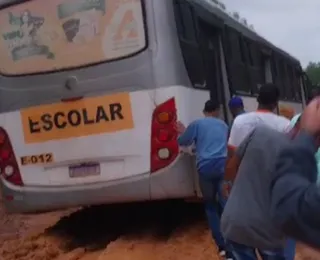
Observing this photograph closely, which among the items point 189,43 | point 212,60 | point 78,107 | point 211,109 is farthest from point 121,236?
point 212,60

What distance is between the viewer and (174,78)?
7.75 metres

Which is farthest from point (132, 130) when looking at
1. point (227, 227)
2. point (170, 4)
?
point (227, 227)

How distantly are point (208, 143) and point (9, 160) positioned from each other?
2.47m

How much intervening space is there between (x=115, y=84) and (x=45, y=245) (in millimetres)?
2079

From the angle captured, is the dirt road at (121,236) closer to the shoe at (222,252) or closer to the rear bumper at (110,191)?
the shoe at (222,252)

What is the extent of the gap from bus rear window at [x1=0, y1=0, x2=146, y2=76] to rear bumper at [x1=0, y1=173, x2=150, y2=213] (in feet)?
4.47

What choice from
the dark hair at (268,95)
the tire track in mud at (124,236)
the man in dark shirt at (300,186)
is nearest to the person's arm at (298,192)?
the man in dark shirt at (300,186)

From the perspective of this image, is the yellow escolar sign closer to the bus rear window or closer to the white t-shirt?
the bus rear window

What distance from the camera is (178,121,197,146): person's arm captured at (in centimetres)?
734

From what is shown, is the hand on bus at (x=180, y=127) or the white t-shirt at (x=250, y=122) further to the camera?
the hand on bus at (x=180, y=127)

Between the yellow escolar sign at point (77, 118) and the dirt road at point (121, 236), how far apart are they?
50.9 inches

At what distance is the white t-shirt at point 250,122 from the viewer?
18.6 ft

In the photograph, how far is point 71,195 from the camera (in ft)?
26.9

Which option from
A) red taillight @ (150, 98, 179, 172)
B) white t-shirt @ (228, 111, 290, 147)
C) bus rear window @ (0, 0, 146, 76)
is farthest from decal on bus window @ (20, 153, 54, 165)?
white t-shirt @ (228, 111, 290, 147)
